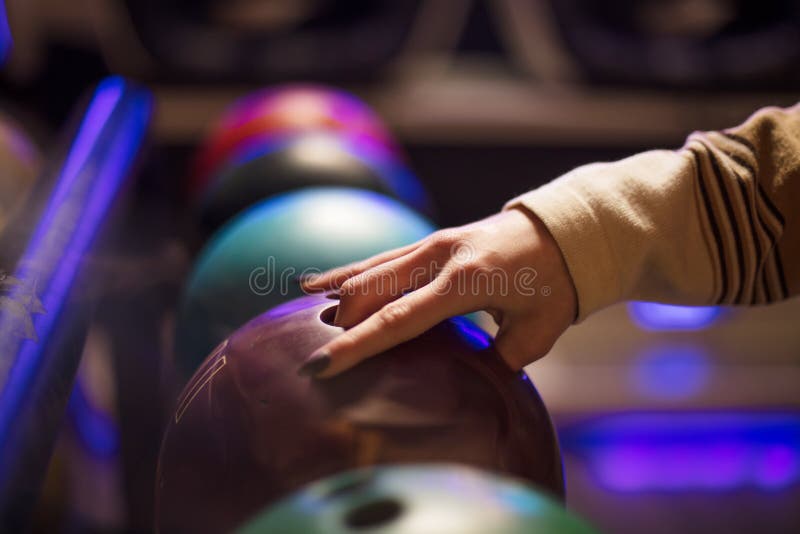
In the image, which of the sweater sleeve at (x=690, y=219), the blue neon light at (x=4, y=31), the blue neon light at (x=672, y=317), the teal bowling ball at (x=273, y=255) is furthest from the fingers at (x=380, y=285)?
the blue neon light at (x=672, y=317)

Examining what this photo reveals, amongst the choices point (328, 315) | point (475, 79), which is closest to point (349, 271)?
point (328, 315)

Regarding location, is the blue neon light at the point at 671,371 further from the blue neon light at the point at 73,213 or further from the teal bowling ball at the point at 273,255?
the blue neon light at the point at 73,213

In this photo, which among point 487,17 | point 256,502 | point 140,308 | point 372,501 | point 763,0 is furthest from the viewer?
point 487,17

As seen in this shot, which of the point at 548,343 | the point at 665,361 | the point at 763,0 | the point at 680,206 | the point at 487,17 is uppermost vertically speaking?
the point at 487,17

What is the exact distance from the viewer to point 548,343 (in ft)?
2.85

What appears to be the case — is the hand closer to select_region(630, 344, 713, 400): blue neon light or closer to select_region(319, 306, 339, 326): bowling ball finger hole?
select_region(319, 306, 339, 326): bowling ball finger hole

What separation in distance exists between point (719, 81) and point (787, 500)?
2.19m

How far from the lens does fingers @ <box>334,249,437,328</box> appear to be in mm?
814

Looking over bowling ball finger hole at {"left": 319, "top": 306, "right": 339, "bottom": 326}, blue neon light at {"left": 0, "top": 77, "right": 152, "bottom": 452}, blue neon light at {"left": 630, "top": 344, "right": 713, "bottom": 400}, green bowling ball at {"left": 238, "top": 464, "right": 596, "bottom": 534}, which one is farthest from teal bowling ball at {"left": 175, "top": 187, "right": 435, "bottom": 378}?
blue neon light at {"left": 630, "top": 344, "right": 713, "bottom": 400}

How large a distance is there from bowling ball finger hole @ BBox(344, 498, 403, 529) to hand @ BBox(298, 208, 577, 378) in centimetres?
23

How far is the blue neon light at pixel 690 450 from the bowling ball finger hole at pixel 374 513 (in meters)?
1.54

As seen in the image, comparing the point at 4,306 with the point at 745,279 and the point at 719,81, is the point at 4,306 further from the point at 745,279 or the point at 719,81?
the point at 719,81

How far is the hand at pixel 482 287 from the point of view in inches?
31.0

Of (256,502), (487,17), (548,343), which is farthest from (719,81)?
(256,502)
